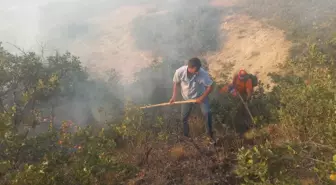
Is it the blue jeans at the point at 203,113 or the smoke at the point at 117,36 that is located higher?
the smoke at the point at 117,36

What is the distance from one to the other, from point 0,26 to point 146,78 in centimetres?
1277

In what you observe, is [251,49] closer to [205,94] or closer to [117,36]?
[205,94]

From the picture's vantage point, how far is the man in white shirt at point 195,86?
489 cm

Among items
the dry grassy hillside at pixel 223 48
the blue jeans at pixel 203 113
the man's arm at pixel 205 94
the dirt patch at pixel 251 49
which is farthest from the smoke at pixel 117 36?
the man's arm at pixel 205 94

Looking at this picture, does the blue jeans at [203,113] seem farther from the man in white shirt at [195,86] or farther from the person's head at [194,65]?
the person's head at [194,65]

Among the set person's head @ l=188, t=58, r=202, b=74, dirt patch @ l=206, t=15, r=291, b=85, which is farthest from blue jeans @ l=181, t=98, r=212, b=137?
dirt patch @ l=206, t=15, r=291, b=85

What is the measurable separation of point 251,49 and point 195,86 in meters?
5.70

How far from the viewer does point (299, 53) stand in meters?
8.34

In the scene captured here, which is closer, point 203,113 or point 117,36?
point 203,113

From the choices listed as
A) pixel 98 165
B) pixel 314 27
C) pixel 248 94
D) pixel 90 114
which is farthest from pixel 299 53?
pixel 98 165

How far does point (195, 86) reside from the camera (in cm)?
505

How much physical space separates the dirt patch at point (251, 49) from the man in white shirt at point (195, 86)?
3639 millimetres

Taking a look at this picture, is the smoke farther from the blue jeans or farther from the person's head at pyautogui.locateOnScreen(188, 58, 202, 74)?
the person's head at pyautogui.locateOnScreen(188, 58, 202, 74)

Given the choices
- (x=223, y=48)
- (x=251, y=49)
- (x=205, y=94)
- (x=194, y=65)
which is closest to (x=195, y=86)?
(x=205, y=94)
